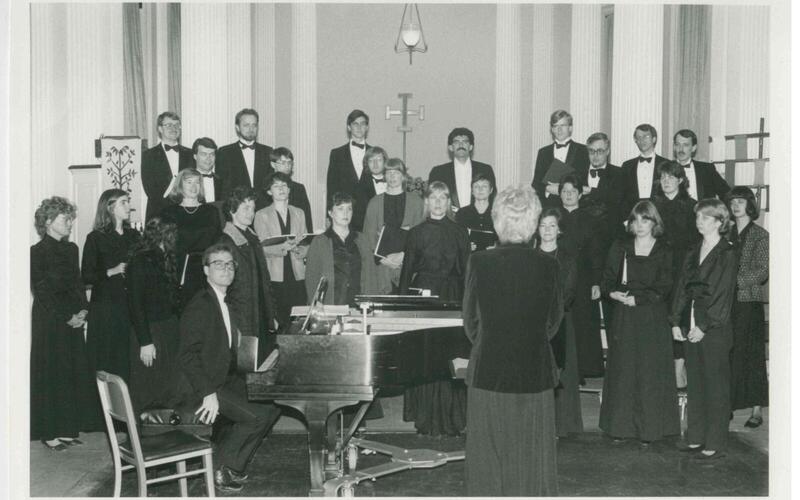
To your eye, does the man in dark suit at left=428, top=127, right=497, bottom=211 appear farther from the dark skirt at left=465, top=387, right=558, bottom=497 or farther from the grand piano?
the dark skirt at left=465, top=387, right=558, bottom=497

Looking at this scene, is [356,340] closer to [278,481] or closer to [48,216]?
[278,481]

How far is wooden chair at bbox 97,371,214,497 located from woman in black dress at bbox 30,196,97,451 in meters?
1.69

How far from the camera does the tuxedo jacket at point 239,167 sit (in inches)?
269

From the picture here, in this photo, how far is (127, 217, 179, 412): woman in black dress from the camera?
521cm

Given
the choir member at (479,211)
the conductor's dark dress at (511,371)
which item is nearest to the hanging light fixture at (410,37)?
the choir member at (479,211)

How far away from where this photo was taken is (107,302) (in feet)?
18.7

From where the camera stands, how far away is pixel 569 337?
5.65m

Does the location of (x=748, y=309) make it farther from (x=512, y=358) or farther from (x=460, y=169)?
(x=512, y=358)

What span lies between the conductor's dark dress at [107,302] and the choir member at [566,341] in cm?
258

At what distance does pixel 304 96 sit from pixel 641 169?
464 cm

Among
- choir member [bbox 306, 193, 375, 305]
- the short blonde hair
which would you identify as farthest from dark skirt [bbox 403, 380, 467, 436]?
the short blonde hair

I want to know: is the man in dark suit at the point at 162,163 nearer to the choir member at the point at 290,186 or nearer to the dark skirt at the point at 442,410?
the choir member at the point at 290,186

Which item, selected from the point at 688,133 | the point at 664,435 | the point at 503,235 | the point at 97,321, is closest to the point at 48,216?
the point at 97,321

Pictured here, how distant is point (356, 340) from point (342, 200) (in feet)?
6.29
